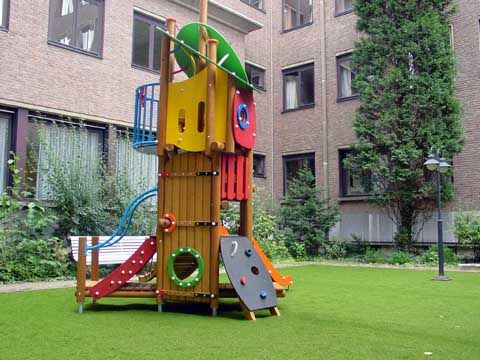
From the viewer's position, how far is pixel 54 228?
10.7m

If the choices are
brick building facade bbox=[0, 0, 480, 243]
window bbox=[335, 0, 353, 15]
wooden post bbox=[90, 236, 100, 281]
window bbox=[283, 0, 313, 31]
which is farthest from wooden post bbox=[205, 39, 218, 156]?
window bbox=[283, 0, 313, 31]

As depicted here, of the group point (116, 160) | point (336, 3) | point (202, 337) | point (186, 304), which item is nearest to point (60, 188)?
point (116, 160)

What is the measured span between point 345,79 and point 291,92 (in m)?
2.11

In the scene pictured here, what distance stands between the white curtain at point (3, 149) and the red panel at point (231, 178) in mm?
6357

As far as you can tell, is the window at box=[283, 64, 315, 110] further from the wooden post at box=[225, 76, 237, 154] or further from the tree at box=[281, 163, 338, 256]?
the wooden post at box=[225, 76, 237, 154]

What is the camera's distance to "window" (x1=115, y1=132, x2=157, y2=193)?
12241 mm

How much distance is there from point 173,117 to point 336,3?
1314 centimetres

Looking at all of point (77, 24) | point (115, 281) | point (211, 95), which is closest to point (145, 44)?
point (77, 24)

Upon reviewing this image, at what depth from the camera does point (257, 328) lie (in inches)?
199

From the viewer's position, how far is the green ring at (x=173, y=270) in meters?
5.96

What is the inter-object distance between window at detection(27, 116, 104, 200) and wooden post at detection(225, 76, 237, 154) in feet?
17.9

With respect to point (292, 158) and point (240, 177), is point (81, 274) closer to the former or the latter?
point (240, 177)

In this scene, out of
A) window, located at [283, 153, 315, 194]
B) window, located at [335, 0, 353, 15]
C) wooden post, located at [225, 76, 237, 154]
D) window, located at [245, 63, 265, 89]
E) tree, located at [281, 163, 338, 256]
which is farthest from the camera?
window, located at [245, 63, 265, 89]

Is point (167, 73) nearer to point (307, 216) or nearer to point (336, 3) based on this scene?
point (307, 216)
